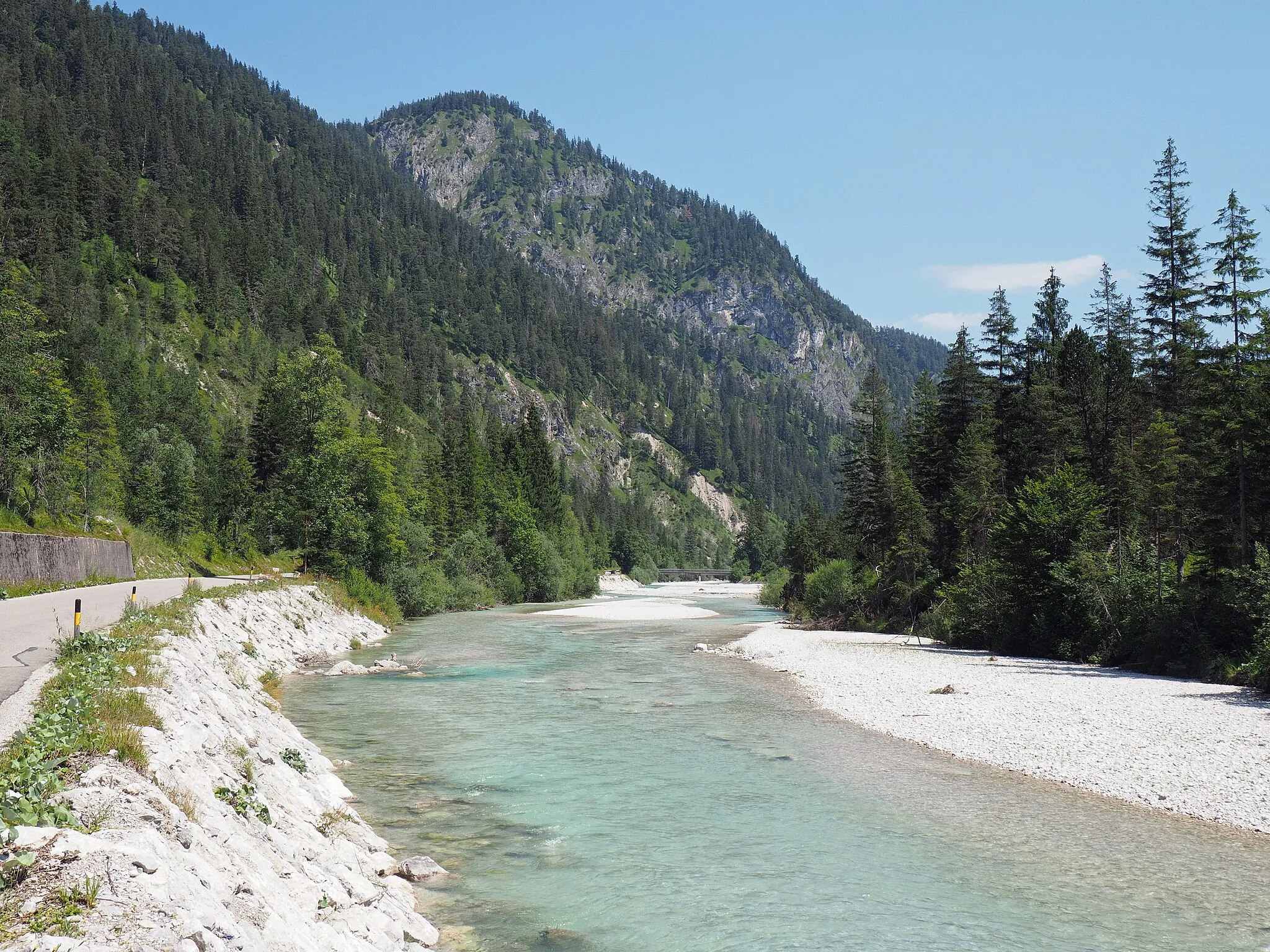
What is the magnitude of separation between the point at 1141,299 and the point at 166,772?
163 feet

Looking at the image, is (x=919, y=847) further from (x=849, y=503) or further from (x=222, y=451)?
(x=222, y=451)

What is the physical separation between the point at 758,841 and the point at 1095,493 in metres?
34.0

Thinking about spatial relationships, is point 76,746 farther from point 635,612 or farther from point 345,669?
point 635,612

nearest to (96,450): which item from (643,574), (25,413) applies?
(25,413)

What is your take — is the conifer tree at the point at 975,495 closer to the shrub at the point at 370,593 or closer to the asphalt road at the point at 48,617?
the shrub at the point at 370,593

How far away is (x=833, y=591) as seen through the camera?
214 ft

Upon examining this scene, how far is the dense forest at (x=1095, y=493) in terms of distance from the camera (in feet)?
101

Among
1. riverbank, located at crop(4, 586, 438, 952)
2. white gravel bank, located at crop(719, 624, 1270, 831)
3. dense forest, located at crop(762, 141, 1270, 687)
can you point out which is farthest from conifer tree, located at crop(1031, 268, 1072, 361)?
riverbank, located at crop(4, 586, 438, 952)

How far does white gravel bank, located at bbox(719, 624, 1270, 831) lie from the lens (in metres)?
15.8

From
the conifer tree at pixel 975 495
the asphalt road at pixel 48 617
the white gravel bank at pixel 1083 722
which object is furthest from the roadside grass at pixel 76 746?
the conifer tree at pixel 975 495

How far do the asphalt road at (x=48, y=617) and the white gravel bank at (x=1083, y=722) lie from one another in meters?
19.3

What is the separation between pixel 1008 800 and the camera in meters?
15.4

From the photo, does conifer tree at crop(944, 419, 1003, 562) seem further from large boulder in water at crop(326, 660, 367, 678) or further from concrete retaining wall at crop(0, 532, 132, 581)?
concrete retaining wall at crop(0, 532, 132, 581)

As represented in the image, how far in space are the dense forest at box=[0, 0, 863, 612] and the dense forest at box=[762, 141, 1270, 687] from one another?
35730 millimetres
